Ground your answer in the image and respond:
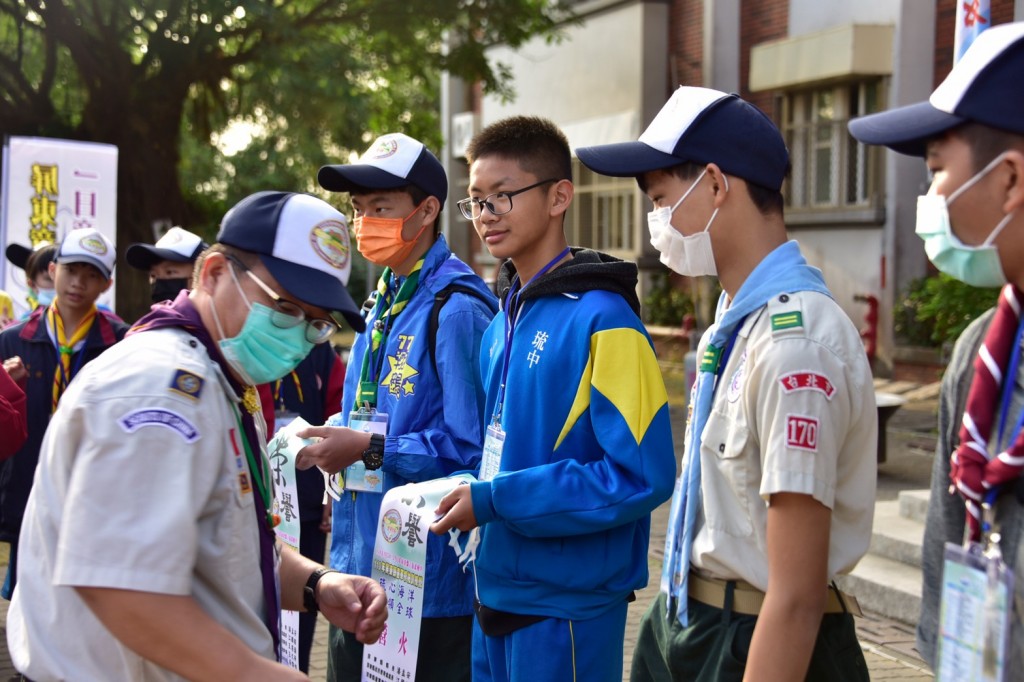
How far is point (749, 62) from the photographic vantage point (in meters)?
19.8

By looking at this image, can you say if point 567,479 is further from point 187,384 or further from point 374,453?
point 187,384

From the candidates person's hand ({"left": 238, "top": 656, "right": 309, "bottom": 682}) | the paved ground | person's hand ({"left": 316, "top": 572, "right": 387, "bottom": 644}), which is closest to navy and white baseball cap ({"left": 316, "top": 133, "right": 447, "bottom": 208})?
person's hand ({"left": 316, "top": 572, "right": 387, "bottom": 644})

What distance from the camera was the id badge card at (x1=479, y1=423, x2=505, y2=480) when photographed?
3.33 metres

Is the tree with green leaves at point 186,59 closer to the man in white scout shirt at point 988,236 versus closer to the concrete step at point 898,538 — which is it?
the concrete step at point 898,538

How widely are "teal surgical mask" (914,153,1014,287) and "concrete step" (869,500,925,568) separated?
16.7 feet

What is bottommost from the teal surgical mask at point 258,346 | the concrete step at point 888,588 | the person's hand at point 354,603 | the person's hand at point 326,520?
the concrete step at point 888,588

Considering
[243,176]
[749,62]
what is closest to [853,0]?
[749,62]

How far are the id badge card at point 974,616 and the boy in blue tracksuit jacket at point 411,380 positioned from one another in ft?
6.59

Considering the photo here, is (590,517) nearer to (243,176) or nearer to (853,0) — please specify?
(853,0)

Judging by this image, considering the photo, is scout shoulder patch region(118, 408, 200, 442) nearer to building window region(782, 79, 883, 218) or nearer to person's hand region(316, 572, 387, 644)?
person's hand region(316, 572, 387, 644)

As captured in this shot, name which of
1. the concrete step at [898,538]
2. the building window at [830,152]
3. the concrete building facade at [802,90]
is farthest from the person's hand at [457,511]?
the building window at [830,152]

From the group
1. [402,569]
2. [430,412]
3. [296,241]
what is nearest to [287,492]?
[430,412]

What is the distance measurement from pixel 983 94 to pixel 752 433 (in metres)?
0.89

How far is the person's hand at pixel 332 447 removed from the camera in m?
3.83
